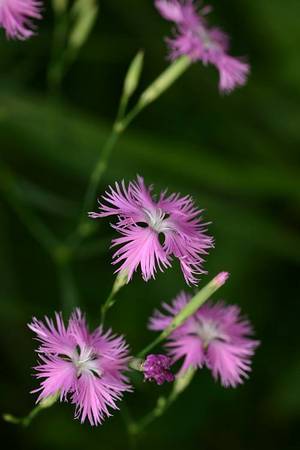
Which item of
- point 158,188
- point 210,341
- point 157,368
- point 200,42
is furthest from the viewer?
point 158,188

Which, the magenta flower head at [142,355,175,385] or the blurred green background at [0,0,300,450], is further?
the blurred green background at [0,0,300,450]

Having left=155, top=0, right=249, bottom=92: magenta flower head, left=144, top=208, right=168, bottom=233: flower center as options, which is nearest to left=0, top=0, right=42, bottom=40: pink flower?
left=155, top=0, right=249, bottom=92: magenta flower head

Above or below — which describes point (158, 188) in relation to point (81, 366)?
above

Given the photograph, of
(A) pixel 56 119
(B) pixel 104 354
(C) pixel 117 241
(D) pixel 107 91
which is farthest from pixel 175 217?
(D) pixel 107 91

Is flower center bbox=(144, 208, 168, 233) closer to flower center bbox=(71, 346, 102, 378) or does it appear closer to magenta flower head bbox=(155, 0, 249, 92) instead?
flower center bbox=(71, 346, 102, 378)

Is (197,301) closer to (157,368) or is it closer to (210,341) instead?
(157,368)

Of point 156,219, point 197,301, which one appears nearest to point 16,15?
point 156,219
